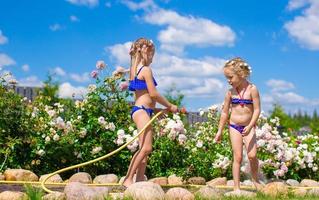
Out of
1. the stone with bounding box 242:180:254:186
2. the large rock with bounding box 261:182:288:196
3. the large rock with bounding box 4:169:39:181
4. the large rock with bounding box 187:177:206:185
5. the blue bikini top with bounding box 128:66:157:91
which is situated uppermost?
the blue bikini top with bounding box 128:66:157:91

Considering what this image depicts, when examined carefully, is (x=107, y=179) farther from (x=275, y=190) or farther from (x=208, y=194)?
(x=275, y=190)

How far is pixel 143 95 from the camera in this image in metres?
6.65

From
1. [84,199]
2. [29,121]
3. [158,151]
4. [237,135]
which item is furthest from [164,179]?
[84,199]

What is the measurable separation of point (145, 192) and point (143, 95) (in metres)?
1.56

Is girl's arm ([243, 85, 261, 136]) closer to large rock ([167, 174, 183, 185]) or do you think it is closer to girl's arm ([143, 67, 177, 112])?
girl's arm ([143, 67, 177, 112])

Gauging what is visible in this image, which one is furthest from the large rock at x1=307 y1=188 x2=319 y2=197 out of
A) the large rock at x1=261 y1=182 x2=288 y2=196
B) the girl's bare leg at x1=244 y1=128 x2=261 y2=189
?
the girl's bare leg at x1=244 y1=128 x2=261 y2=189

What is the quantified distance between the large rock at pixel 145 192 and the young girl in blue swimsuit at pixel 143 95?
1.17 m

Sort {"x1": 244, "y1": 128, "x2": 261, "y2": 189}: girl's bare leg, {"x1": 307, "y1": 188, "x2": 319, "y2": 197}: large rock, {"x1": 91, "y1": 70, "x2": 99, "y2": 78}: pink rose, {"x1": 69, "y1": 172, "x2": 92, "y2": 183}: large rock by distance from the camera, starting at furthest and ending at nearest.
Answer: {"x1": 91, "y1": 70, "x2": 99, "y2": 78}: pink rose, {"x1": 69, "y1": 172, "x2": 92, "y2": 183}: large rock, {"x1": 244, "y1": 128, "x2": 261, "y2": 189}: girl's bare leg, {"x1": 307, "y1": 188, "x2": 319, "y2": 197}: large rock

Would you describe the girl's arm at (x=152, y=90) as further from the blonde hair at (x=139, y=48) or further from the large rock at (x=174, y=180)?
the large rock at (x=174, y=180)

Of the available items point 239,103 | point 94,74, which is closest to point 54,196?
point 239,103

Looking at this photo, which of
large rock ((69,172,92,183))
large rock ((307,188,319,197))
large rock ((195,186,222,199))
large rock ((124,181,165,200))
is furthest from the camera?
large rock ((69,172,92,183))

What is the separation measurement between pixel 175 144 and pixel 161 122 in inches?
17.7

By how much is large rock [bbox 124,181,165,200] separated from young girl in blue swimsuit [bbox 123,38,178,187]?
1174 mm

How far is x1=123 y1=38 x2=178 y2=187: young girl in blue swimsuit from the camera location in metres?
6.57
